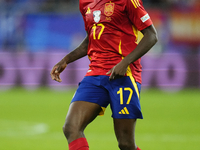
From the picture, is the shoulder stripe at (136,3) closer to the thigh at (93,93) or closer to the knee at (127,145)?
the thigh at (93,93)

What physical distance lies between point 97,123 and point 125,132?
455cm

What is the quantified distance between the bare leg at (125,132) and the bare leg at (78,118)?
226 millimetres

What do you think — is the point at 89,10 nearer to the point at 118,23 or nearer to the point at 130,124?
the point at 118,23

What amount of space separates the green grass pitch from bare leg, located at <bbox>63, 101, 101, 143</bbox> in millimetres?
2360

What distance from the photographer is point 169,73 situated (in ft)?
44.3

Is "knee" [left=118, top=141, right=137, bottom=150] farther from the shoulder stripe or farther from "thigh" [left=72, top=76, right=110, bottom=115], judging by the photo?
the shoulder stripe

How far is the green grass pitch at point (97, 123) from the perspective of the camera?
20.4 ft

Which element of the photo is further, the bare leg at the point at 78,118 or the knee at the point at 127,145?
the knee at the point at 127,145

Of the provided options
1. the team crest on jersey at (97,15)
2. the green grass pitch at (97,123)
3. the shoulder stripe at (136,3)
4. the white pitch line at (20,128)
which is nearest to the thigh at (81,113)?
the team crest on jersey at (97,15)

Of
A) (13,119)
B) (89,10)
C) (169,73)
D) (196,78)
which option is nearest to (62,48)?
(169,73)

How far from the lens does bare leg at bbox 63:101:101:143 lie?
3.44 metres

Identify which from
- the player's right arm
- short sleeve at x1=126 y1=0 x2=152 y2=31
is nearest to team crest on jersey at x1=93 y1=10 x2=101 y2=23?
short sleeve at x1=126 y1=0 x2=152 y2=31

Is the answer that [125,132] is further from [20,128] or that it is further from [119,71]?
[20,128]

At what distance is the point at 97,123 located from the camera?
816 cm
